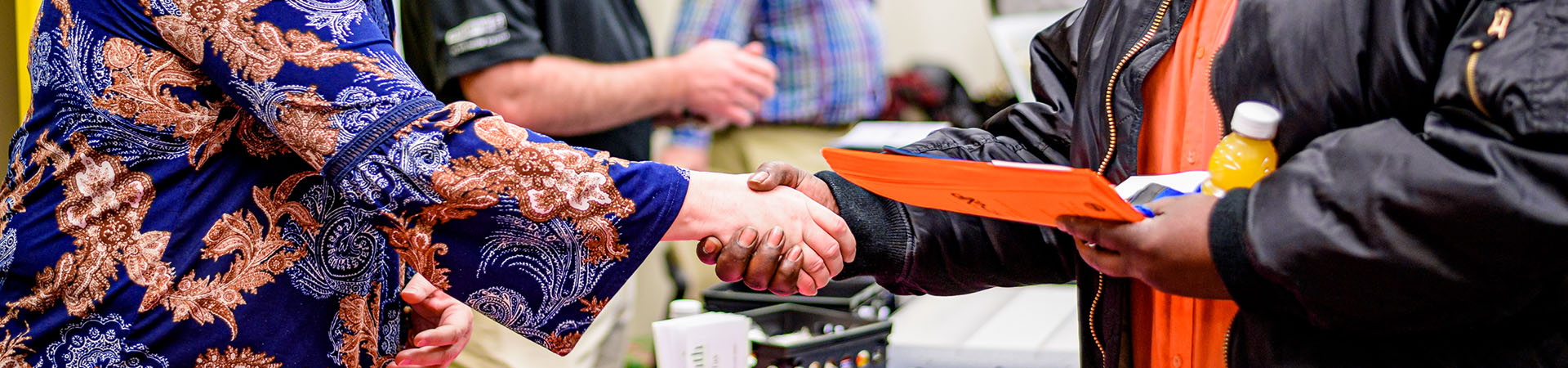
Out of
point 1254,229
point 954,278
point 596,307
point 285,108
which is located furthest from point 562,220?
point 1254,229

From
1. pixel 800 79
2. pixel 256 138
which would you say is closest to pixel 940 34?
pixel 800 79

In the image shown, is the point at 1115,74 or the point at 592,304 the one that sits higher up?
the point at 1115,74

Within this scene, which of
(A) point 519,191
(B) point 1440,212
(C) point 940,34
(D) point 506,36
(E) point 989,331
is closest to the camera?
(B) point 1440,212

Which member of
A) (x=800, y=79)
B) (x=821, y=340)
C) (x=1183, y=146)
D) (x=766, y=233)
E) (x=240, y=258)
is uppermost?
(x=1183, y=146)

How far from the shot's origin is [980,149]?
153cm

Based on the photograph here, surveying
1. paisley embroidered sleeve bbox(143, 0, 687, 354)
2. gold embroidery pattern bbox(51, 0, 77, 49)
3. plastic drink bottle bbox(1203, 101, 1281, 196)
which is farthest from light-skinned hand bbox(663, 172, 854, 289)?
gold embroidery pattern bbox(51, 0, 77, 49)

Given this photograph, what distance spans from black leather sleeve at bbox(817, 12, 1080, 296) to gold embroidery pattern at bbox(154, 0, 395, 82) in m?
0.72

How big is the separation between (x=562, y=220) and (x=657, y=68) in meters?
1.25

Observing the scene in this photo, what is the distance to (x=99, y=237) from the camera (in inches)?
47.6

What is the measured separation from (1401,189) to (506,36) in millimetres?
1690

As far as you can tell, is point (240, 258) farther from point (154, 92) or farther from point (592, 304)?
point (592, 304)

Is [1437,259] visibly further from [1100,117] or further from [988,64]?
[988,64]

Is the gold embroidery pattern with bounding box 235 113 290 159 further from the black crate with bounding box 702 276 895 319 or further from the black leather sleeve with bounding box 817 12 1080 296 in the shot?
the black crate with bounding box 702 276 895 319

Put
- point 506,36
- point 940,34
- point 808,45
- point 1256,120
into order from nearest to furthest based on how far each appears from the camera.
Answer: point 1256,120
point 506,36
point 808,45
point 940,34
